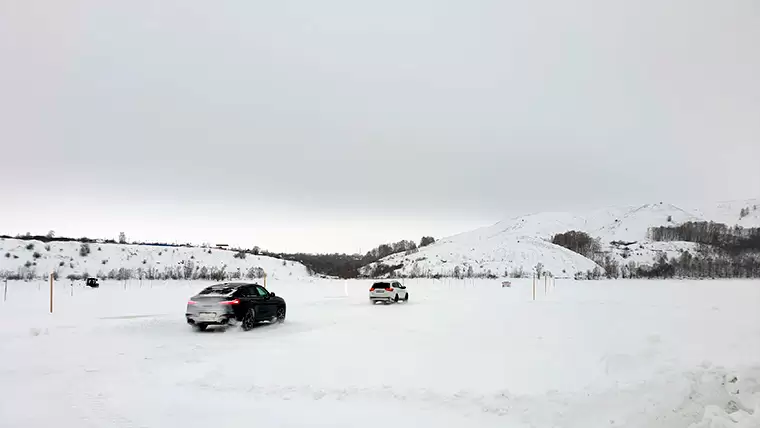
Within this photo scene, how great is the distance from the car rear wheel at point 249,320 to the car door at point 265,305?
402mm

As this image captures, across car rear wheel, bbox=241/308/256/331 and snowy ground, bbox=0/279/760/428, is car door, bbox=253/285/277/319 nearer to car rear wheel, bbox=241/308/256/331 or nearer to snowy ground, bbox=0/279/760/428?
car rear wheel, bbox=241/308/256/331

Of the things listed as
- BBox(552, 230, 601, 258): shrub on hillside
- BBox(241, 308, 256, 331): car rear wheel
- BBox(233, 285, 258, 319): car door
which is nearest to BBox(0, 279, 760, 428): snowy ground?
BBox(241, 308, 256, 331): car rear wheel

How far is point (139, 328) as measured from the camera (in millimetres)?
17172

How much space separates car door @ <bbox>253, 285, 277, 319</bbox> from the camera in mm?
17734

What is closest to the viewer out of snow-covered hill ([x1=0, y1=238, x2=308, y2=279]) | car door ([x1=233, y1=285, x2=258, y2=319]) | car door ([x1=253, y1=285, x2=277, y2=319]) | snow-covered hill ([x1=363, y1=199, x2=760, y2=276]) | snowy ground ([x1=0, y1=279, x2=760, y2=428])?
snowy ground ([x1=0, y1=279, x2=760, y2=428])

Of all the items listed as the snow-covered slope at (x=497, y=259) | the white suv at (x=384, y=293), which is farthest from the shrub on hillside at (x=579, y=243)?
the white suv at (x=384, y=293)

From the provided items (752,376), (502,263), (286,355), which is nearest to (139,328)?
(286,355)

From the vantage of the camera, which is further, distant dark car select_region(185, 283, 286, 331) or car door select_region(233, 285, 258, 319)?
car door select_region(233, 285, 258, 319)

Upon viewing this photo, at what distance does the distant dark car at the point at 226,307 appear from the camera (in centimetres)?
1625

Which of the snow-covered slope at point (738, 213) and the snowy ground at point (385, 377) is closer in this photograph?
the snowy ground at point (385, 377)

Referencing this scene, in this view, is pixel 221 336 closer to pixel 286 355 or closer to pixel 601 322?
pixel 286 355

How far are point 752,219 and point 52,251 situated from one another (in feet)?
324

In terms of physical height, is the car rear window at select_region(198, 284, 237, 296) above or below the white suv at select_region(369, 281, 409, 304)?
above

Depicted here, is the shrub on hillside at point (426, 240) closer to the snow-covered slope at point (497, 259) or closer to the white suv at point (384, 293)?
the snow-covered slope at point (497, 259)
